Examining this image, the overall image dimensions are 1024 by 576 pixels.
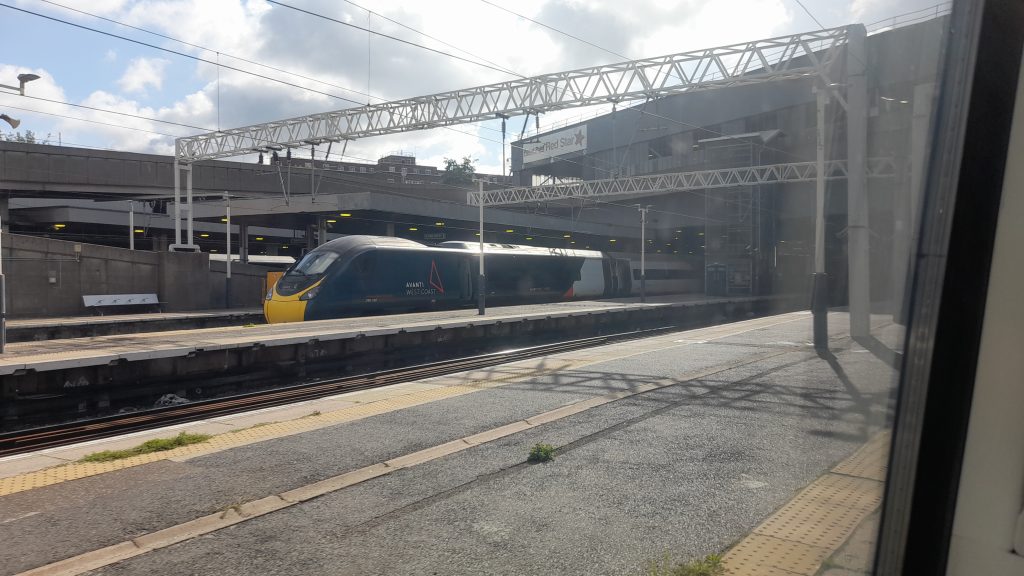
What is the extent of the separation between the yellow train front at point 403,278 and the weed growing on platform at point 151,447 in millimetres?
13567

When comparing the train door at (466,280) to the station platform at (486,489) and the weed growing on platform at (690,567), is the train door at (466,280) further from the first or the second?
the weed growing on platform at (690,567)

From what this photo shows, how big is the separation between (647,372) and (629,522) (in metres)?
6.52

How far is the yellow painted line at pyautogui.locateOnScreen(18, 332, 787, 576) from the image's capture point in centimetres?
435

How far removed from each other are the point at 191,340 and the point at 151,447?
854 cm

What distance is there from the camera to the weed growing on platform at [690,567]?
3.92 meters

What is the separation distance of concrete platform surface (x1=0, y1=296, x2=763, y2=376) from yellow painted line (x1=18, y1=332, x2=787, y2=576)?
24.8 ft

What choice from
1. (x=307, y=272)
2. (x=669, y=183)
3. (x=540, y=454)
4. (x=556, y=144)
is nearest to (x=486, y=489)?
(x=540, y=454)

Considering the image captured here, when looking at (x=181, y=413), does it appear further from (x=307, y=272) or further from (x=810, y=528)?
(x=307, y=272)

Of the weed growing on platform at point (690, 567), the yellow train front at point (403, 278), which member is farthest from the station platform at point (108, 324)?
the weed growing on platform at point (690, 567)

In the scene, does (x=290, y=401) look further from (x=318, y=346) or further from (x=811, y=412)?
(x=811, y=412)

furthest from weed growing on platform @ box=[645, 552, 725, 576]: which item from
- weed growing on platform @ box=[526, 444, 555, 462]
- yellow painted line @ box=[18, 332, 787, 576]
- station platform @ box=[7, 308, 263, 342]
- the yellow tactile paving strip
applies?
station platform @ box=[7, 308, 263, 342]

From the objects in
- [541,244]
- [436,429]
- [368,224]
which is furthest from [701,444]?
[541,244]

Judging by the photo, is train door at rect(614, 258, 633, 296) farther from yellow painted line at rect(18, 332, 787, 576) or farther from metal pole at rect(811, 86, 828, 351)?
yellow painted line at rect(18, 332, 787, 576)

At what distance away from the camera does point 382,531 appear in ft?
15.7
